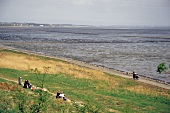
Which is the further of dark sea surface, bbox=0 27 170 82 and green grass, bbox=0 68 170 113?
dark sea surface, bbox=0 27 170 82

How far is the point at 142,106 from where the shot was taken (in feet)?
80.9

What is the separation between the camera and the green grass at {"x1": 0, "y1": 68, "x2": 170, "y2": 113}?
23.8m

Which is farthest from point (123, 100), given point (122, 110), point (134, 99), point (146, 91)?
point (146, 91)

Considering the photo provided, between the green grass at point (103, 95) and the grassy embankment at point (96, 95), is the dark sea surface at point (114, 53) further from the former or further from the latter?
the green grass at point (103, 95)

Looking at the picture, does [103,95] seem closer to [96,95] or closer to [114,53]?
[96,95]

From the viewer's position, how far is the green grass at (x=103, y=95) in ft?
78.2

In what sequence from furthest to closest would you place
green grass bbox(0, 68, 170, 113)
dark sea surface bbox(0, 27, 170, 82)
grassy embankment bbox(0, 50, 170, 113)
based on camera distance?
dark sea surface bbox(0, 27, 170, 82)
green grass bbox(0, 68, 170, 113)
grassy embankment bbox(0, 50, 170, 113)

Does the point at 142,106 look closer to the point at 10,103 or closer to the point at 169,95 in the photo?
the point at 169,95

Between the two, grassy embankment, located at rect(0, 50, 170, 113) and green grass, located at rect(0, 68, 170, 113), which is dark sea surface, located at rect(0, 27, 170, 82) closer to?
grassy embankment, located at rect(0, 50, 170, 113)

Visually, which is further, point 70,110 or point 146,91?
point 146,91

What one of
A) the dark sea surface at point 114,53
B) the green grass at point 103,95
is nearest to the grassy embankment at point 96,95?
the green grass at point 103,95

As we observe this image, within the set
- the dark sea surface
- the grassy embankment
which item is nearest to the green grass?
the grassy embankment

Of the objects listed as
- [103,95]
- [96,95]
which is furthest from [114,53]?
[96,95]

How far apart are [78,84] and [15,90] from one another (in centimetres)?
991
